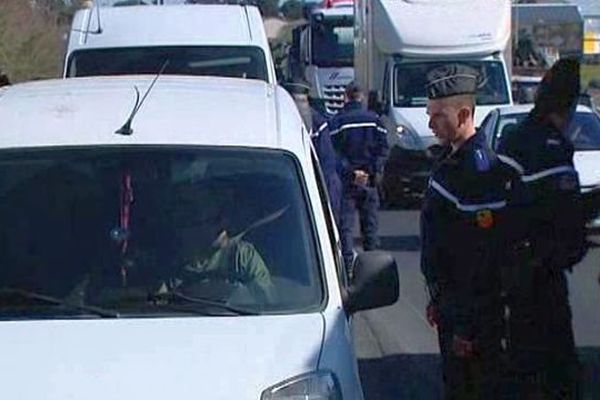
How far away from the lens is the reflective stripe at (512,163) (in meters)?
7.77

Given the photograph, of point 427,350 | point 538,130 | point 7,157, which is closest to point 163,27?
point 427,350

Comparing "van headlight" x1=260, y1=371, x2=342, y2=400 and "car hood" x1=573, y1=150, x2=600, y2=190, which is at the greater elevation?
"van headlight" x1=260, y1=371, x2=342, y2=400

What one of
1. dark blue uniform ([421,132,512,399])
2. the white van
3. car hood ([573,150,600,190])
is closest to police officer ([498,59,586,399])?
dark blue uniform ([421,132,512,399])

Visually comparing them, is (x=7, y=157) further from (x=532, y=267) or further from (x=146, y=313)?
(x=532, y=267)

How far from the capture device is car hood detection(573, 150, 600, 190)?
60.7ft

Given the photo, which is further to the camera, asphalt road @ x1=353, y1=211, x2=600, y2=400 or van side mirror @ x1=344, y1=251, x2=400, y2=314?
asphalt road @ x1=353, y1=211, x2=600, y2=400

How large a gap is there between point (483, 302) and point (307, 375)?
87.9 inches

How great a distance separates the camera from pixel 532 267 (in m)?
7.95

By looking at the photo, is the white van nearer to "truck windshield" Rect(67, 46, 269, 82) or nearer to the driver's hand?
"truck windshield" Rect(67, 46, 269, 82)

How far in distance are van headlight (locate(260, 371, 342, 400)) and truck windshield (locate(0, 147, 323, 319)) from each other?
58cm

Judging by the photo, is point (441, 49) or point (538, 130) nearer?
point (538, 130)

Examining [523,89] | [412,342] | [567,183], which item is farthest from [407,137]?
[567,183]

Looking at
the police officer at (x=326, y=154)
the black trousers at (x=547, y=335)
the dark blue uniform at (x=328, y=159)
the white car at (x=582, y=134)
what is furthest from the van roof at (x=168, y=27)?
the black trousers at (x=547, y=335)

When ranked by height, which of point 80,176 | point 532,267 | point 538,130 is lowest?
point 532,267
